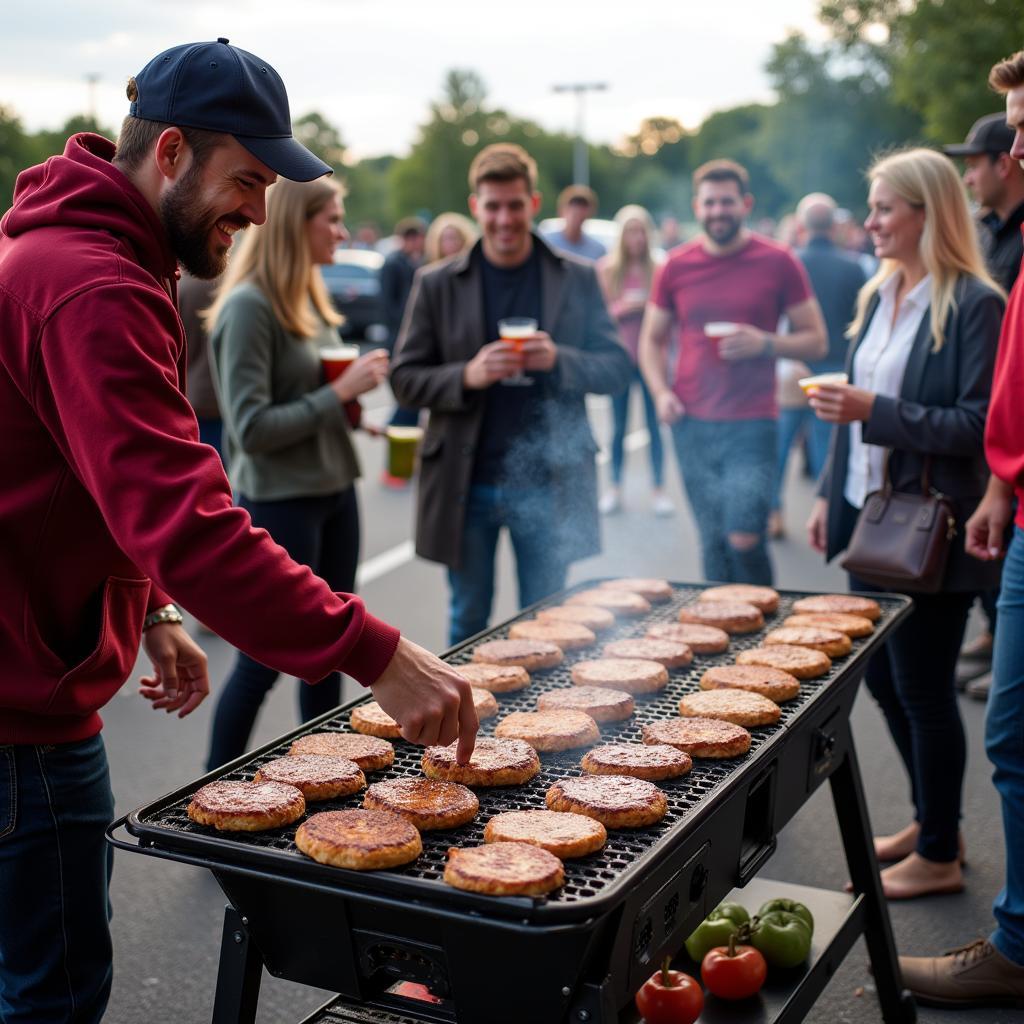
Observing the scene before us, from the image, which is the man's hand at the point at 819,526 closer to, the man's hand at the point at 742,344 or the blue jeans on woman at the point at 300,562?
the man's hand at the point at 742,344

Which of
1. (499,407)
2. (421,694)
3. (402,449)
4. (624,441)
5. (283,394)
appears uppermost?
(283,394)

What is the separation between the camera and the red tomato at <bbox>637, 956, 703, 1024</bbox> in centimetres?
288

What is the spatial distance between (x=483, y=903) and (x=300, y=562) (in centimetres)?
280

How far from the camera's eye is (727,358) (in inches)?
230

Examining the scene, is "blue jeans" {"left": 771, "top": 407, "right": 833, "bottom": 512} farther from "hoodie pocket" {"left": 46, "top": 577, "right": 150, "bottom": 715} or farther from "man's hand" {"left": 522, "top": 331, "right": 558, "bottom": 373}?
"hoodie pocket" {"left": 46, "top": 577, "right": 150, "bottom": 715}

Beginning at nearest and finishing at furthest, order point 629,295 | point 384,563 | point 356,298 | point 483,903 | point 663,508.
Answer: point 483,903 → point 384,563 → point 663,508 → point 629,295 → point 356,298

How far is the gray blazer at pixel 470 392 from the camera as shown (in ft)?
15.8

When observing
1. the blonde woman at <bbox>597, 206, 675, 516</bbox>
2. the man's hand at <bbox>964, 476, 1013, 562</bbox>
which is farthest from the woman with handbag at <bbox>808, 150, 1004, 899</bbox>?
the blonde woman at <bbox>597, 206, 675, 516</bbox>

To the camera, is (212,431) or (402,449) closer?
(402,449)

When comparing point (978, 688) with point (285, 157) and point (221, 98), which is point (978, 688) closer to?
point (285, 157)

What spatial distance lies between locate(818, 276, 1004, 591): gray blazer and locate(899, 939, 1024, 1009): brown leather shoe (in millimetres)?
1096

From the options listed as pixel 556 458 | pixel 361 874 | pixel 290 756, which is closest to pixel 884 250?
pixel 556 458

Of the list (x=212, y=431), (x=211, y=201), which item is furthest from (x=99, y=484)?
(x=212, y=431)

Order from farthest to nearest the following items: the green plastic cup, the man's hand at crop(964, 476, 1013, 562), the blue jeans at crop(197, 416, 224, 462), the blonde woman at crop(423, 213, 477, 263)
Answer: the blonde woman at crop(423, 213, 477, 263), the blue jeans at crop(197, 416, 224, 462), the green plastic cup, the man's hand at crop(964, 476, 1013, 562)
